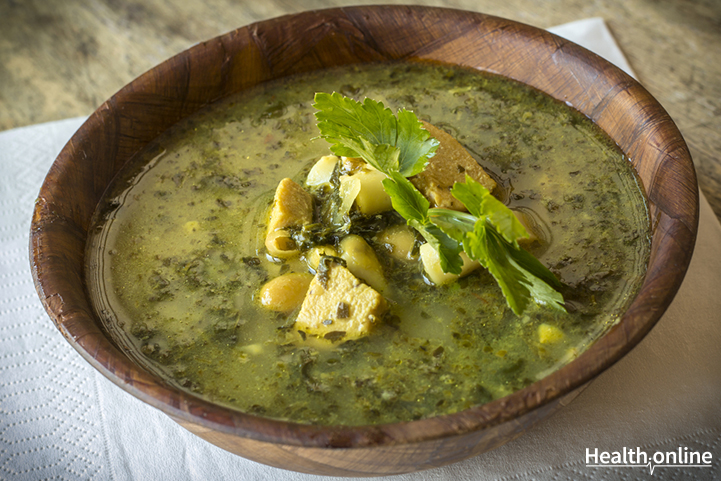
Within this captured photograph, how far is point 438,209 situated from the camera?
5.44 feet

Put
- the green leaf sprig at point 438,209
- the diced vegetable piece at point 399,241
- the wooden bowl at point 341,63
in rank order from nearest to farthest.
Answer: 1. the wooden bowl at point 341,63
2. the green leaf sprig at point 438,209
3. the diced vegetable piece at point 399,241

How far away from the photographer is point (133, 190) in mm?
2176

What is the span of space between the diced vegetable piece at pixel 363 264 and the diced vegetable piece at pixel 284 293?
0.45 ft

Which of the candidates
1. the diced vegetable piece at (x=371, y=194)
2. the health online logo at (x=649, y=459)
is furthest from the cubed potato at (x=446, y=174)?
the health online logo at (x=649, y=459)

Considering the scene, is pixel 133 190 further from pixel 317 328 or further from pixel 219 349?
pixel 317 328

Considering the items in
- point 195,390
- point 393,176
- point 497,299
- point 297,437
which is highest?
point 393,176

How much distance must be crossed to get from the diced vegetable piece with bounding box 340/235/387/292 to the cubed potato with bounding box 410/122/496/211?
0.88 ft

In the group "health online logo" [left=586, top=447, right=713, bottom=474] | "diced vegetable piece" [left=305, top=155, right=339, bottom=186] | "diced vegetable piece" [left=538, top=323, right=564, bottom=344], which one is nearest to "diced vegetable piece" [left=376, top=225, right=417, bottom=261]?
"diced vegetable piece" [left=305, top=155, right=339, bottom=186]

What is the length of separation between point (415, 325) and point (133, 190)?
110cm

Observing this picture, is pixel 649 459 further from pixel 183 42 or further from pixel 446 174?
pixel 183 42

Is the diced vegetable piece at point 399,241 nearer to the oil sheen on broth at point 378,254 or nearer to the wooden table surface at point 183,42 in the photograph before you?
the oil sheen on broth at point 378,254

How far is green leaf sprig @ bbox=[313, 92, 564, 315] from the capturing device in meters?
1.56

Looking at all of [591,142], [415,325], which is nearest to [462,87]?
[591,142]

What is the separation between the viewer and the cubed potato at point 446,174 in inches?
76.3
